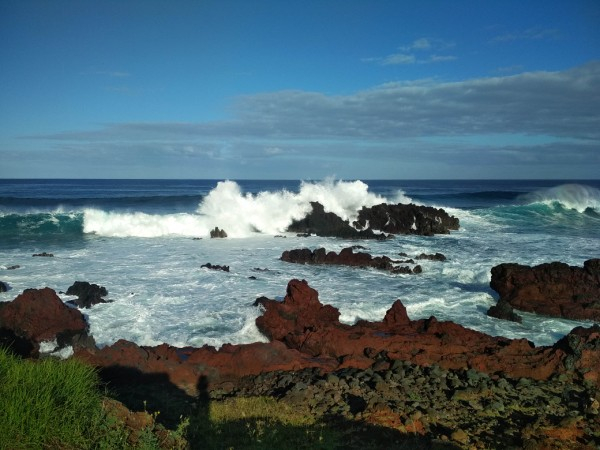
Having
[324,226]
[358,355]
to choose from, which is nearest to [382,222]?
[324,226]

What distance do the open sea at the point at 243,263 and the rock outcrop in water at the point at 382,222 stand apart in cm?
104

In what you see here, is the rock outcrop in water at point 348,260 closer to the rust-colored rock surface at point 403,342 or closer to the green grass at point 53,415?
the rust-colored rock surface at point 403,342

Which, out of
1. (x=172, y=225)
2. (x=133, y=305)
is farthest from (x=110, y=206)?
(x=133, y=305)

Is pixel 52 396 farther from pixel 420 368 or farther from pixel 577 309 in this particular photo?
pixel 577 309

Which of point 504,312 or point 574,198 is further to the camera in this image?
point 574,198

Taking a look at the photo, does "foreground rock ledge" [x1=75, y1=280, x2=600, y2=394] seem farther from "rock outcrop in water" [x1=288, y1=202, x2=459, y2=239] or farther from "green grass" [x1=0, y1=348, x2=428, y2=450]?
"rock outcrop in water" [x1=288, y1=202, x2=459, y2=239]

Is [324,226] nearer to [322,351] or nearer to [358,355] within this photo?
[322,351]

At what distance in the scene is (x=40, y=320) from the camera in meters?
11.1

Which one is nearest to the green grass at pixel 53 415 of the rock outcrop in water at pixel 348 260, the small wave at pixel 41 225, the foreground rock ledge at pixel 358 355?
the foreground rock ledge at pixel 358 355

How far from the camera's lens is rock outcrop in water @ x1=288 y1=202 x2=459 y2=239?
31.5 metres

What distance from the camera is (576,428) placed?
22.3ft

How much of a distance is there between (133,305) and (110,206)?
43.0 meters

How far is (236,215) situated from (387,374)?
25527 millimetres

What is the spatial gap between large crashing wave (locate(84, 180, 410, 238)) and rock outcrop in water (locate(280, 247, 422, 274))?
409 inches
